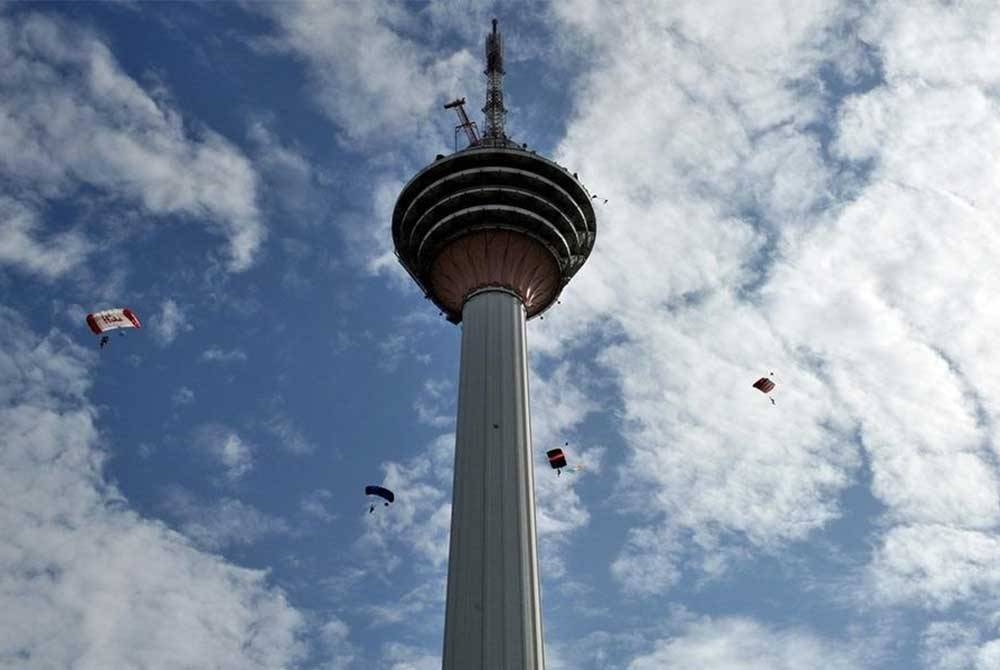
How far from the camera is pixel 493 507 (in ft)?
168

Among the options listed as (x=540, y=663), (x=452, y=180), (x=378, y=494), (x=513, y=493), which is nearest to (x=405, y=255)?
(x=452, y=180)

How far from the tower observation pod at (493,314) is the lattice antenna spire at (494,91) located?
168mm

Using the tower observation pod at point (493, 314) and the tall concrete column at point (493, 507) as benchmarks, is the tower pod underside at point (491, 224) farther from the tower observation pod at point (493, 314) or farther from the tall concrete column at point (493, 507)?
the tall concrete column at point (493, 507)

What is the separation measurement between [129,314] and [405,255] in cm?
1994

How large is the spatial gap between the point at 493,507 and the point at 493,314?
1472 centimetres

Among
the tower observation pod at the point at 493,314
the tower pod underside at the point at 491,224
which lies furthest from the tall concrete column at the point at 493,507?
the tower pod underside at the point at 491,224

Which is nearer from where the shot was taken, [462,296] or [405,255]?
[462,296]

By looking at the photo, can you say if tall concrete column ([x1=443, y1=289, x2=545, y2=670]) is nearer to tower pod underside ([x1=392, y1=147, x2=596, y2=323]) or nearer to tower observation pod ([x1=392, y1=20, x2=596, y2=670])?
tower observation pod ([x1=392, y1=20, x2=596, y2=670])

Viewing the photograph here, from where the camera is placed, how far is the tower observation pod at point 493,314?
157ft

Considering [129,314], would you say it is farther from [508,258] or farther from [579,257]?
[579,257]

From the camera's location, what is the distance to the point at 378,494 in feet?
195

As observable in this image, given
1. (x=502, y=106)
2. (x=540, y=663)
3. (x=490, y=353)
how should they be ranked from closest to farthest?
(x=540, y=663), (x=490, y=353), (x=502, y=106)

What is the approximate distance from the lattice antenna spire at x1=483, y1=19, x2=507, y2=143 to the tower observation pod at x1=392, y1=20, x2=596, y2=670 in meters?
0.17

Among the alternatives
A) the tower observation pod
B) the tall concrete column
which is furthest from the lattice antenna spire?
the tall concrete column
